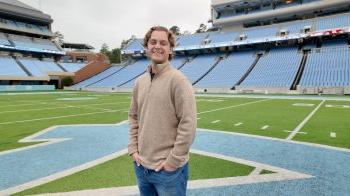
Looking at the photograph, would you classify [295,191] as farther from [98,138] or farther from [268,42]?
[268,42]

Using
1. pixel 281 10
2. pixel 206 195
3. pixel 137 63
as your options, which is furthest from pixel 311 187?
pixel 137 63

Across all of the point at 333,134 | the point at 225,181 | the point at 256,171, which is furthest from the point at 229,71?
the point at 225,181

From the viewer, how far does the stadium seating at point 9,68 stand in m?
43.7

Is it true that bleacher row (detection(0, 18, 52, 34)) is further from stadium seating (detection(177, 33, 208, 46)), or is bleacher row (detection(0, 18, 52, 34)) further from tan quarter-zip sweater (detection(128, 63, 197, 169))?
tan quarter-zip sweater (detection(128, 63, 197, 169))

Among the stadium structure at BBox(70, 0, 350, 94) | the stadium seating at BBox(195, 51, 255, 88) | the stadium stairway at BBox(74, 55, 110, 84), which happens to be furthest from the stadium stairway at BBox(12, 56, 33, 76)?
the stadium seating at BBox(195, 51, 255, 88)

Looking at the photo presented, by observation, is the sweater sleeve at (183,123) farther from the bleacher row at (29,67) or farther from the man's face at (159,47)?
the bleacher row at (29,67)

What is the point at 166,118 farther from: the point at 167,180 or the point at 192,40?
the point at 192,40

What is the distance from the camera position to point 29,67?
48250mm

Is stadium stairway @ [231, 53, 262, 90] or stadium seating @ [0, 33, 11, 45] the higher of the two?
stadium seating @ [0, 33, 11, 45]

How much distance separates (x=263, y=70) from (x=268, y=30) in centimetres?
981

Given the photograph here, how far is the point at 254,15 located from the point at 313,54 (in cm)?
1445

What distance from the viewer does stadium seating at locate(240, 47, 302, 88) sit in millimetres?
34625

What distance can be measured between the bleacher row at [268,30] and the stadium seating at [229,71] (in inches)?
134

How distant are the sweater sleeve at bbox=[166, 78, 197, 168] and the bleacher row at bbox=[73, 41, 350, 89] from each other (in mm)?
32468
